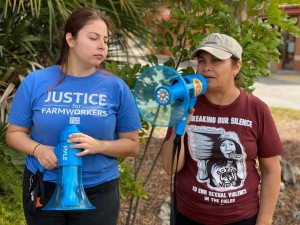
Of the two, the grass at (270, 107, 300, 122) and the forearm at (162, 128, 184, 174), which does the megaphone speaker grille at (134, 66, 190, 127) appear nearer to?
the forearm at (162, 128, 184, 174)

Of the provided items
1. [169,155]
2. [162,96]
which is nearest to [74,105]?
[162,96]

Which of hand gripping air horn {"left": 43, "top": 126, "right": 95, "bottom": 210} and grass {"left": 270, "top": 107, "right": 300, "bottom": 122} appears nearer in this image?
hand gripping air horn {"left": 43, "top": 126, "right": 95, "bottom": 210}

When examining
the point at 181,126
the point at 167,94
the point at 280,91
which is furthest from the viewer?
the point at 280,91

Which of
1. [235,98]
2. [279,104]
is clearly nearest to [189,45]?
[235,98]

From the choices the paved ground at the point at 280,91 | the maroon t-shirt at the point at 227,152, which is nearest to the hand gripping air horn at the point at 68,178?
the maroon t-shirt at the point at 227,152

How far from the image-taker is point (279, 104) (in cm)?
1201

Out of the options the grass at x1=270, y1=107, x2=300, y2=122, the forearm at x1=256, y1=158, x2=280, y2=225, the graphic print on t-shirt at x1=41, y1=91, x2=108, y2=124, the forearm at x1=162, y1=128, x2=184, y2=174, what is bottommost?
the grass at x1=270, y1=107, x2=300, y2=122

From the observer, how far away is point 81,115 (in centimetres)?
194

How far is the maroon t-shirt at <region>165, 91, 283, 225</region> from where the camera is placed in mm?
2047

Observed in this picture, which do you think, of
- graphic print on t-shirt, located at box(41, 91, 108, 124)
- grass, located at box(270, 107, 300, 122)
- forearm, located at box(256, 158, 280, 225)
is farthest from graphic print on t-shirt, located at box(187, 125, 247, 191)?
grass, located at box(270, 107, 300, 122)

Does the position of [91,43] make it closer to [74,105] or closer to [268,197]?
[74,105]

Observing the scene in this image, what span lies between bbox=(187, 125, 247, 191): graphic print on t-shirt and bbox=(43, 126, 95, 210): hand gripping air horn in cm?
54

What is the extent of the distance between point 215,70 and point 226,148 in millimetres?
345

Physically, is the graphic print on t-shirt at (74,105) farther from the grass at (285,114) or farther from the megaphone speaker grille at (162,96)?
the grass at (285,114)
